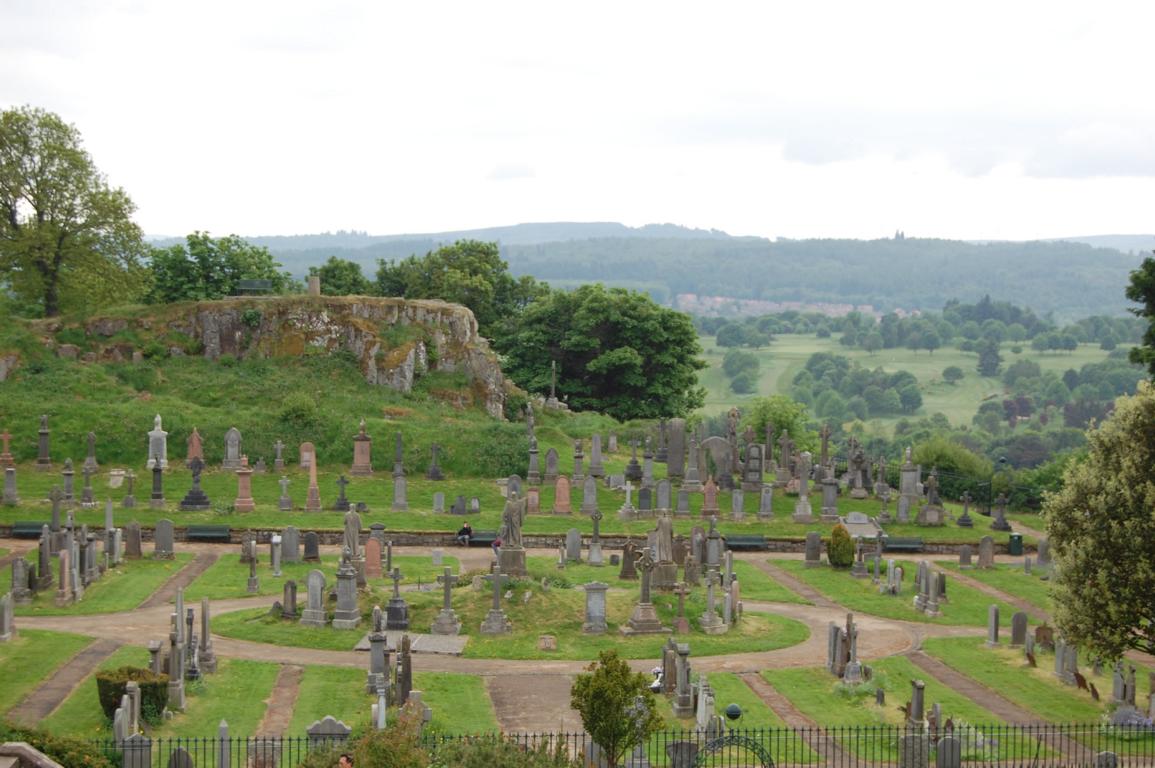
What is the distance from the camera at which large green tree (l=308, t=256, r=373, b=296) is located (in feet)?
251

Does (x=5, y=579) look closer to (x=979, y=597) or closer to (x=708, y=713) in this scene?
(x=708, y=713)

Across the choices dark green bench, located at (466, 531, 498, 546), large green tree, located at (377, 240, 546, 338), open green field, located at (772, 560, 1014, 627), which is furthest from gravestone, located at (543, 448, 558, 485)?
large green tree, located at (377, 240, 546, 338)

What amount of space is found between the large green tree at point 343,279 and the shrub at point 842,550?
4177cm

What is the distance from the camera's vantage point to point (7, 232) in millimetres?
59812

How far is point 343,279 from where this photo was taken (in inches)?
3041

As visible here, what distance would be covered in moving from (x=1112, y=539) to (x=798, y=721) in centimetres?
707

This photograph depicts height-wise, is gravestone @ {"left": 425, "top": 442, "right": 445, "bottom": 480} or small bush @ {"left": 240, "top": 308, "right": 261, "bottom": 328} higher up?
small bush @ {"left": 240, "top": 308, "right": 261, "bottom": 328}

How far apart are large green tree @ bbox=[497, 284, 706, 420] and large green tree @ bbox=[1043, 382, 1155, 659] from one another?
38650 mm

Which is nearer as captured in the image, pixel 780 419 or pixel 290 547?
pixel 290 547

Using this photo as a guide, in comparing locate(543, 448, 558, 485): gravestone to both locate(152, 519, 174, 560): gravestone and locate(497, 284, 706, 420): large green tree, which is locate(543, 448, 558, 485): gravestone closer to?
locate(152, 519, 174, 560): gravestone

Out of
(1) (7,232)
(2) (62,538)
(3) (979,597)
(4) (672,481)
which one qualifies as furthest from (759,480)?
(1) (7,232)

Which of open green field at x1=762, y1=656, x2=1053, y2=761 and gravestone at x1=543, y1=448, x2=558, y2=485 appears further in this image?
gravestone at x1=543, y1=448, x2=558, y2=485

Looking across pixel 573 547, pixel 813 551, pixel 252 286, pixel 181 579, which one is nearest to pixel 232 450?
pixel 181 579

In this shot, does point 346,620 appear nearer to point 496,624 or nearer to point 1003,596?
point 496,624
